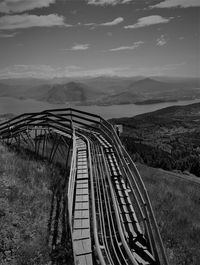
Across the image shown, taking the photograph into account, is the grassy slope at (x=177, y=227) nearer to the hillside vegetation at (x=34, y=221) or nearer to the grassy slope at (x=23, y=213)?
the hillside vegetation at (x=34, y=221)

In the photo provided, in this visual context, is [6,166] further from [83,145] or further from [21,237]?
[83,145]

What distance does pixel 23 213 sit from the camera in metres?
8.12

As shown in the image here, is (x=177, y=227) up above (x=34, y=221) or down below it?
below

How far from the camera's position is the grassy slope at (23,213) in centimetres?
662

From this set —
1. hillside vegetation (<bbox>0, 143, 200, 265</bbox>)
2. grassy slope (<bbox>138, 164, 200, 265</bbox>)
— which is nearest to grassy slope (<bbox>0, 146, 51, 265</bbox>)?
hillside vegetation (<bbox>0, 143, 200, 265</bbox>)

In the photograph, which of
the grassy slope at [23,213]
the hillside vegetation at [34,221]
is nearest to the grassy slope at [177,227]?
the hillside vegetation at [34,221]

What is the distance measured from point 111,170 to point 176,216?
11.9ft

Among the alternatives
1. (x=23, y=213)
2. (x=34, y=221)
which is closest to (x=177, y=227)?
(x=34, y=221)

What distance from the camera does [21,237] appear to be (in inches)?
284

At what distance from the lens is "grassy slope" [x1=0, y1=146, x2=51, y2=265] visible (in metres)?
6.62

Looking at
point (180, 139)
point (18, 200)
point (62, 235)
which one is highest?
point (18, 200)

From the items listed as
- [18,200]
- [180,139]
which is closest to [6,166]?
[18,200]

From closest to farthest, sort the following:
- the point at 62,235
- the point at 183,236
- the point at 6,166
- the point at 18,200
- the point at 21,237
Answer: the point at 21,237
the point at 62,235
the point at 18,200
the point at 183,236
the point at 6,166

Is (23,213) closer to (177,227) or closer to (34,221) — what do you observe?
(34,221)
